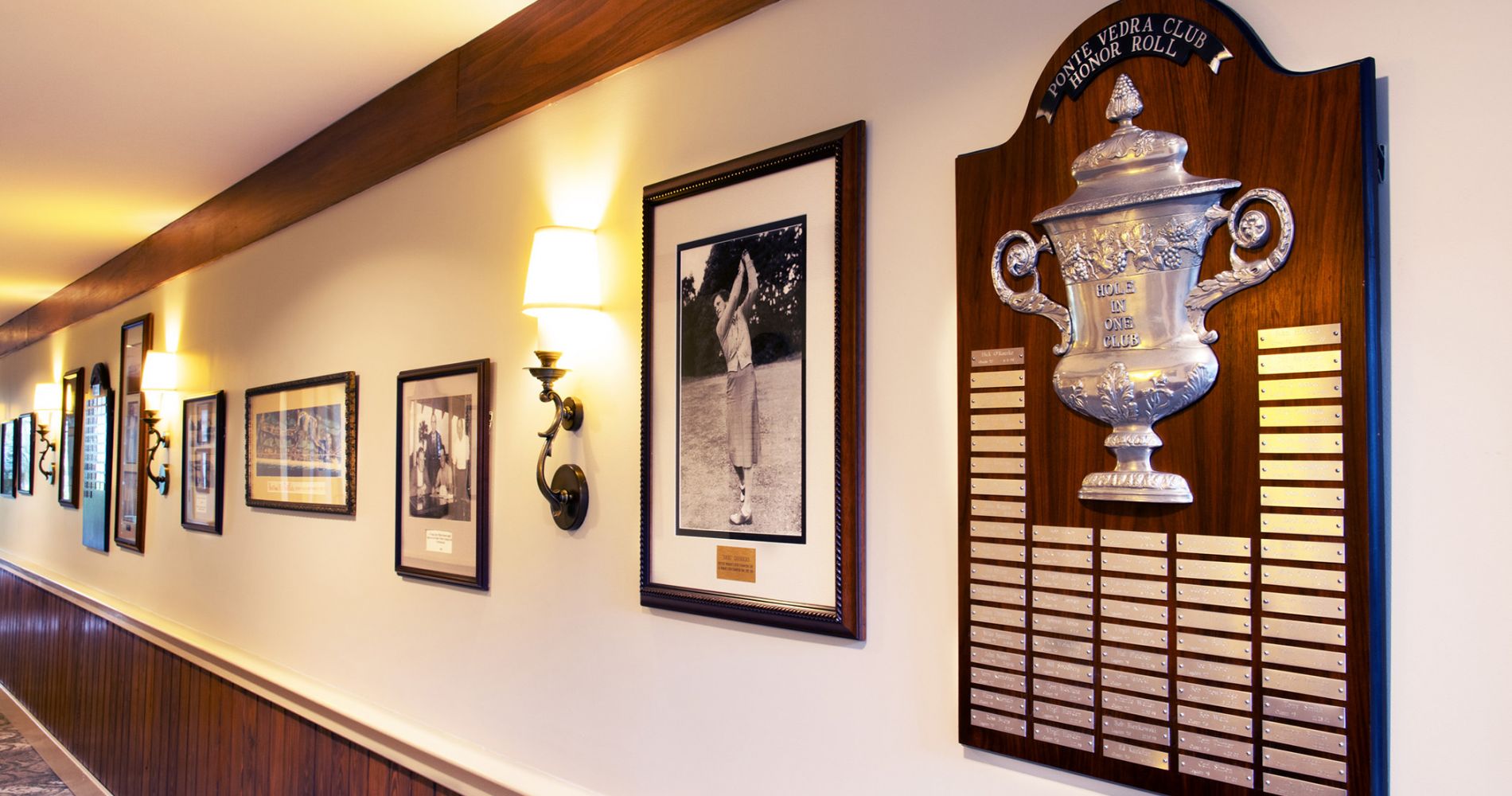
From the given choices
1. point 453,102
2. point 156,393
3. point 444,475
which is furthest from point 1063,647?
point 156,393

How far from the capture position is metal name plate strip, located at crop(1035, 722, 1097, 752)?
1.30m

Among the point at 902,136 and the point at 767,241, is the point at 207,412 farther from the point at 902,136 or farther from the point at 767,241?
the point at 902,136

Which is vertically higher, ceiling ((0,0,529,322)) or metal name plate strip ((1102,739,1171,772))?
ceiling ((0,0,529,322))

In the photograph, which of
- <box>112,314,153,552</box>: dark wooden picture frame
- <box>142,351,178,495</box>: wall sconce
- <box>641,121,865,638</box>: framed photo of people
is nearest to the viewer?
<box>641,121,865,638</box>: framed photo of people

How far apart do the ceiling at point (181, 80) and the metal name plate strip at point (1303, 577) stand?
80.3 inches

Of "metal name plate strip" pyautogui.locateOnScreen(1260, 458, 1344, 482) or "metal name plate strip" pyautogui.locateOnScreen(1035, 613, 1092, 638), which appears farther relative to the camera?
"metal name plate strip" pyautogui.locateOnScreen(1035, 613, 1092, 638)

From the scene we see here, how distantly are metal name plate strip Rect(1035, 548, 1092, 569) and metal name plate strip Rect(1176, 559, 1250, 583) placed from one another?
121 mm

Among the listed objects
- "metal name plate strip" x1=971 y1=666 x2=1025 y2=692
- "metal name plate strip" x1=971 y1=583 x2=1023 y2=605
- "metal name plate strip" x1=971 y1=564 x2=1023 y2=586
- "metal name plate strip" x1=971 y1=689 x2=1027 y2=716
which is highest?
"metal name plate strip" x1=971 y1=564 x2=1023 y2=586

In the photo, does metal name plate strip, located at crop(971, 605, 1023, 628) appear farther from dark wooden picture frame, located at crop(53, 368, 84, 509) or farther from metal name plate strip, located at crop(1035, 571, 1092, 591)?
dark wooden picture frame, located at crop(53, 368, 84, 509)

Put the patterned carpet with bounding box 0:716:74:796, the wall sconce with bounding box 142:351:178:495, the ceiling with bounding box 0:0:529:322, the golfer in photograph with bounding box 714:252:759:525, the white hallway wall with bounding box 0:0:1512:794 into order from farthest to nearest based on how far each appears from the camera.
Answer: the patterned carpet with bounding box 0:716:74:796
the wall sconce with bounding box 142:351:178:495
the ceiling with bounding box 0:0:529:322
the golfer in photograph with bounding box 714:252:759:525
the white hallway wall with bounding box 0:0:1512:794

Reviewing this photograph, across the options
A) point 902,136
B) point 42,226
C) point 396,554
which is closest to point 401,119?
point 396,554

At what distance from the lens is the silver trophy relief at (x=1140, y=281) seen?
1195 millimetres

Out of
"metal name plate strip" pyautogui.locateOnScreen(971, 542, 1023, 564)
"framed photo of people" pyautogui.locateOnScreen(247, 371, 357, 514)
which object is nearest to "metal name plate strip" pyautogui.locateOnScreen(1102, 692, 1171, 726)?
"metal name plate strip" pyautogui.locateOnScreen(971, 542, 1023, 564)

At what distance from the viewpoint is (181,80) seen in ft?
9.37
